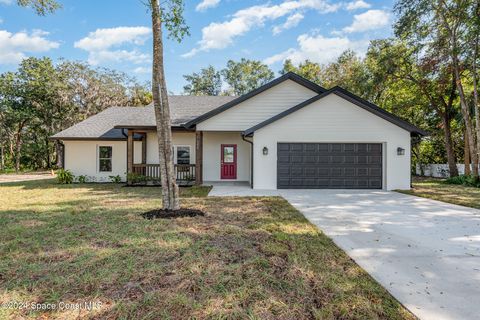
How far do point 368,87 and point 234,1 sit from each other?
1082 cm

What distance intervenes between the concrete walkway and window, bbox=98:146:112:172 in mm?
11381

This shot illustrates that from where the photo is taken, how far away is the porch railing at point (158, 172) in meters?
12.8

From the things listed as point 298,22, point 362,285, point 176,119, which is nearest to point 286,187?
point 176,119

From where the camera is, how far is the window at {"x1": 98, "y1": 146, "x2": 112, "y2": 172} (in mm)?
14711

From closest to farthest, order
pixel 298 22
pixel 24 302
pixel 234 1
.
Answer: pixel 24 302, pixel 234 1, pixel 298 22

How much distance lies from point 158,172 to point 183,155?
182 centimetres

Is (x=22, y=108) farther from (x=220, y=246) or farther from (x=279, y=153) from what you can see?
(x=220, y=246)

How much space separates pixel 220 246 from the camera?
4.20 m

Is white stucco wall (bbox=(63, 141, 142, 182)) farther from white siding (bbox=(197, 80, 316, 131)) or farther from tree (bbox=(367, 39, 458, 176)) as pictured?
tree (bbox=(367, 39, 458, 176))

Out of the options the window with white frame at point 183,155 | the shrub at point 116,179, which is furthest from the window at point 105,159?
the window with white frame at point 183,155

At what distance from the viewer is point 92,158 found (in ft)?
48.0

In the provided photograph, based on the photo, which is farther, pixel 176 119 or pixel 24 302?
pixel 176 119

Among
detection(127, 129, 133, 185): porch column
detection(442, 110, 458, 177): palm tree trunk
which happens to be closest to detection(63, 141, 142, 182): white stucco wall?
detection(127, 129, 133, 185): porch column

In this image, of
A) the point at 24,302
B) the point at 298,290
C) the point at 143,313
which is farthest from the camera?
the point at 298,290
